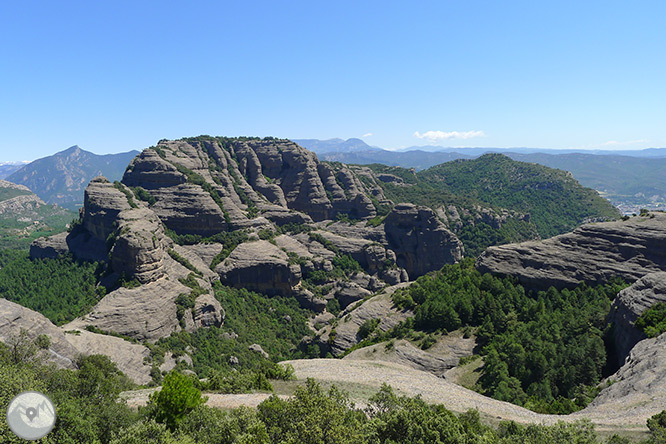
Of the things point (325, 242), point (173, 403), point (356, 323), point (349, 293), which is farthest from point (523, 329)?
point (325, 242)

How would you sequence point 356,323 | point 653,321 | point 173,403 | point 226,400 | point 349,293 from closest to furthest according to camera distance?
point 173,403, point 226,400, point 653,321, point 356,323, point 349,293

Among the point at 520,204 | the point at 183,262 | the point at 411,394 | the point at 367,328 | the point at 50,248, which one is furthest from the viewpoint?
the point at 520,204

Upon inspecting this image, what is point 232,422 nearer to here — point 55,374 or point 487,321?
point 55,374

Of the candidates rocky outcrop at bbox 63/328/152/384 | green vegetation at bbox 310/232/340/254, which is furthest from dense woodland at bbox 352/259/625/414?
green vegetation at bbox 310/232/340/254

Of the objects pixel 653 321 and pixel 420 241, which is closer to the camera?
pixel 653 321

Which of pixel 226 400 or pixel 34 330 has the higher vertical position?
pixel 34 330

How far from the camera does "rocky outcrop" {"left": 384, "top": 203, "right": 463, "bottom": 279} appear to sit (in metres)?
113

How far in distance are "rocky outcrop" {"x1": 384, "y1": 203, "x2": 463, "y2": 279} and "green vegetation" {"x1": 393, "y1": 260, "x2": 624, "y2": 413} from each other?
3913 cm

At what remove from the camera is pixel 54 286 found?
247 ft

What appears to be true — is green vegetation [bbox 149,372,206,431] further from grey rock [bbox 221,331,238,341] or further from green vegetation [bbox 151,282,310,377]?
grey rock [bbox 221,331,238,341]

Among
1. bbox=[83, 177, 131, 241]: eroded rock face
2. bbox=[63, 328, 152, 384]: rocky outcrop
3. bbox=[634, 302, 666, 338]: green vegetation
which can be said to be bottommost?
bbox=[63, 328, 152, 384]: rocky outcrop

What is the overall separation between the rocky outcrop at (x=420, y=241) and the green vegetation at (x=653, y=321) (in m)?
68.6

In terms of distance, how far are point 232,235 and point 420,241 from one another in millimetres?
54660

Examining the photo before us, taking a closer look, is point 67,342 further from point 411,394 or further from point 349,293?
point 349,293
